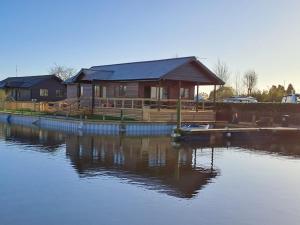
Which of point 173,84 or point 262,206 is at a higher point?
point 173,84

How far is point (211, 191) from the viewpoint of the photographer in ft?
36.6

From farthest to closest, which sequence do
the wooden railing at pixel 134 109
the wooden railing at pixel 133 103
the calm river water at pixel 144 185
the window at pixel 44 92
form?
the window at pixel 44 92 → the wooden railing at pixel 133 103 → the wooden railing at pixel 134 109 → the calm river water at pixel 144 185

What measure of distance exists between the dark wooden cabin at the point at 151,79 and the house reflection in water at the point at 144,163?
9.24 meters

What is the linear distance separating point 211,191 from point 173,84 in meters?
23.3

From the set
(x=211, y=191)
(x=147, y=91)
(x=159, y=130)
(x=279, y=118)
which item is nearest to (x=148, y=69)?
(x=147, y=91)

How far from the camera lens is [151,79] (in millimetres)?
29141

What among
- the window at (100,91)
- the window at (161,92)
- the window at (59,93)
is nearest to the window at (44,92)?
the window at (59,93)

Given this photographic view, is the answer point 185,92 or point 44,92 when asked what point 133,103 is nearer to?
point 185,92

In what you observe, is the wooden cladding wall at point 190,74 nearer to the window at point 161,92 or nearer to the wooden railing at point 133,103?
the wooden railing at point 133,103

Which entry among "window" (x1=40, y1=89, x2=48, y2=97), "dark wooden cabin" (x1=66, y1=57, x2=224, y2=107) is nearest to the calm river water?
"dark wooden cabin" (x1=66, y1=57, x2=224, y2=107)

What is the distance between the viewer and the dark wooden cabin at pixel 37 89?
179ft

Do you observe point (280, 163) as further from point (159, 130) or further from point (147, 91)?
point (147, 91)

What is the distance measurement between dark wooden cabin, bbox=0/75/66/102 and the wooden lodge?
2100 centimetres

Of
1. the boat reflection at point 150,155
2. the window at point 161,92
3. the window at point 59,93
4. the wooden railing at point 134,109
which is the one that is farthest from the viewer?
the window at point 59,93
